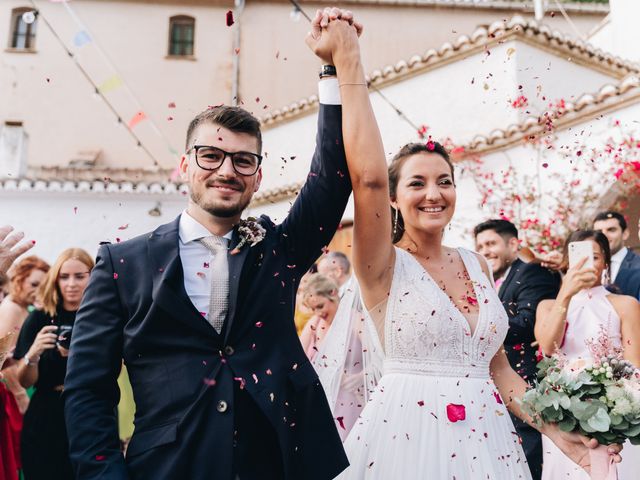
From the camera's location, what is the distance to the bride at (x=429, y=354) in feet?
8.38

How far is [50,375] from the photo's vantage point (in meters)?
4.58

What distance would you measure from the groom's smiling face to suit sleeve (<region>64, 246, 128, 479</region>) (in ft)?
1.16

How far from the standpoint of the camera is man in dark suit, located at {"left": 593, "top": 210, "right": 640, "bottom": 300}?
5859 millimetres

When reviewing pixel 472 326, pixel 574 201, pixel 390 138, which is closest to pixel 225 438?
pixel 472 326

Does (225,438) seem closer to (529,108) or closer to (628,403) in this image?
(628,403)

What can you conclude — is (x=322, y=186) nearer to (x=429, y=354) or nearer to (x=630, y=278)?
(x=429, y=354)

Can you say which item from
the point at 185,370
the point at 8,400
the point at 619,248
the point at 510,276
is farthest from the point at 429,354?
the point at 619,248

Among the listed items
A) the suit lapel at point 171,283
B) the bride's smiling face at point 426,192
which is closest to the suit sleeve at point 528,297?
the bride's smiling face at point 426,192

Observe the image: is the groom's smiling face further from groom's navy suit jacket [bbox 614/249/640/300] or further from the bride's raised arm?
groom's navy suit jacket [bbox 614/249/640/300]

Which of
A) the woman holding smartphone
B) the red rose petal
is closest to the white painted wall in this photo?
the woman holding smartphone

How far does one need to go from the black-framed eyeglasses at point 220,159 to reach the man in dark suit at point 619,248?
4.60 metres

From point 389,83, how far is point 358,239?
10.3 m

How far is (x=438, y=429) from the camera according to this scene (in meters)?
2.62

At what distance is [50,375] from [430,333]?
9.68 feet
